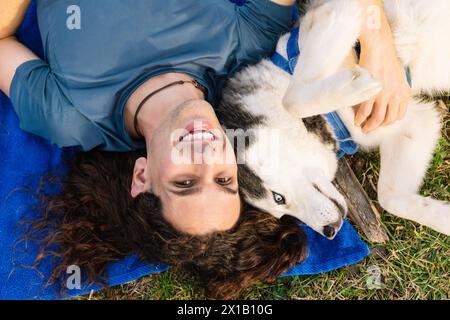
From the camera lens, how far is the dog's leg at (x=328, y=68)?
2562 millimetres

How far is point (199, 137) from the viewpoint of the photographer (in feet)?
8.59

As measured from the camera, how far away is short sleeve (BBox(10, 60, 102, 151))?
3.27m

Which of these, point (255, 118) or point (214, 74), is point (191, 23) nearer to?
point (214, 74)

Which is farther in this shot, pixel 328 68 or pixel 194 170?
pixel 328 68

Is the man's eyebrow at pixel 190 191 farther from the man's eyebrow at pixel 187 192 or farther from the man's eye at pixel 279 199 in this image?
the man's eye at pixel 279 199

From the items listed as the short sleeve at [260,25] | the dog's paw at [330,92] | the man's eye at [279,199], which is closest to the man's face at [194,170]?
the man's eye at [279,199]

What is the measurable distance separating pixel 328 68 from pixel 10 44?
243 cm

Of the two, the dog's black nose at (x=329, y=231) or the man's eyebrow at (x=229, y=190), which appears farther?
the dog's black nose at (x=329, y=231)

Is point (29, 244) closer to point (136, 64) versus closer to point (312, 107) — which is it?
point (136, 64)

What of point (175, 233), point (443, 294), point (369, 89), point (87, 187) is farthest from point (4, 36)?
point (443, 294)

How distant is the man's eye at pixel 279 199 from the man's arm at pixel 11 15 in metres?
2.41

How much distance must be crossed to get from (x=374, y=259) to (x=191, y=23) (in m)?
2.40

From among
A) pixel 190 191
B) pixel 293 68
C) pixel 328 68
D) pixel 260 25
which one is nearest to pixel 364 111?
pixel 328 68

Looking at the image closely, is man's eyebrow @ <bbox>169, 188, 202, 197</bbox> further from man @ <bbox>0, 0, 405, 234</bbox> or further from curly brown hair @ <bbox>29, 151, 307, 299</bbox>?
curly brown hair @ <bbox>29, 151, 307, 299</bbox>
